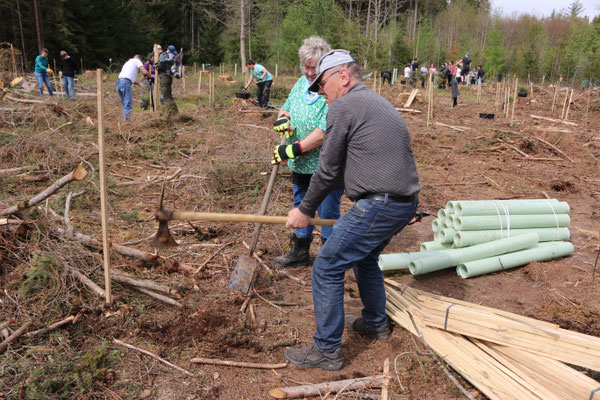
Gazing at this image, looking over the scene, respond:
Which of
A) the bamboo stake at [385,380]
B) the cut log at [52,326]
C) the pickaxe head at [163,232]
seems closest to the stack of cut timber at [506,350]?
the bamboo stake at [385,380]

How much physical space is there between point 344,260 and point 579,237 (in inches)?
172

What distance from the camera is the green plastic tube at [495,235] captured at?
467cm

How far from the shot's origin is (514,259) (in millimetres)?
4535

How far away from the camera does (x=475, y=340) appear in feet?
9.75

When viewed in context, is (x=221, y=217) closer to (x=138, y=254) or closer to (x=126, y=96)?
(x=138, y=254)

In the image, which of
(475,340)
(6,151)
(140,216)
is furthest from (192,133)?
(475,340)

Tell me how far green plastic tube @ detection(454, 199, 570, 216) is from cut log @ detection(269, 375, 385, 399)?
2.55 m

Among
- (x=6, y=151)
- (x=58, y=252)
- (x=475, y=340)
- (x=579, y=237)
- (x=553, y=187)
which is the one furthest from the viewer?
(x=553, y=187)

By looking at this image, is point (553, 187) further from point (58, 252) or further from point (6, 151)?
point (6, 151)

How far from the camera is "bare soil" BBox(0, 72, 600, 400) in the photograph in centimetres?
272

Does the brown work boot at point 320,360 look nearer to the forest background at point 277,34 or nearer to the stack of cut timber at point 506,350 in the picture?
the stack of cut timber at point 506,350

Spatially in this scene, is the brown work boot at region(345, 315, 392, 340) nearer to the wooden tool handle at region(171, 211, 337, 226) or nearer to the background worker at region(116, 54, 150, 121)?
the wooden tool handle at region(171, 211, 337, 226)

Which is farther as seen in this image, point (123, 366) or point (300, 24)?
point (300, 24)

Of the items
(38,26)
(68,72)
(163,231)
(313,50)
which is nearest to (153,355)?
(163,231)
